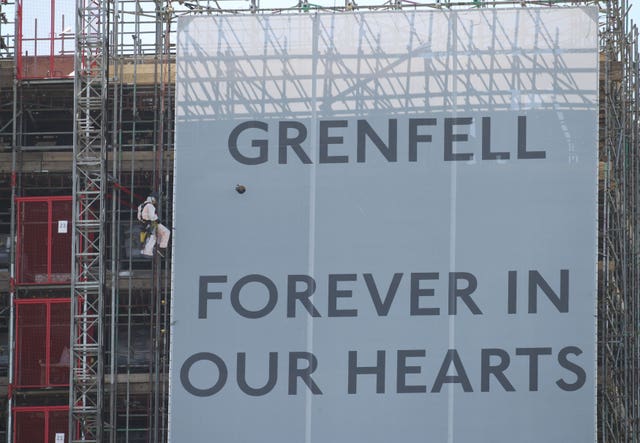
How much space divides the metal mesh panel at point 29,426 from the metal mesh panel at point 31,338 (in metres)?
0.96

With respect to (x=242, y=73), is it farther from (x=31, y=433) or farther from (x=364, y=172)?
(x=31, y=433)

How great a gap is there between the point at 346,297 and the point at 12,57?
1094 centimetres

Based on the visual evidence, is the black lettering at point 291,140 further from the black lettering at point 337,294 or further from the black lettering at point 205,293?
the black lettering at point 205,293

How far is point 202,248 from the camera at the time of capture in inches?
1496

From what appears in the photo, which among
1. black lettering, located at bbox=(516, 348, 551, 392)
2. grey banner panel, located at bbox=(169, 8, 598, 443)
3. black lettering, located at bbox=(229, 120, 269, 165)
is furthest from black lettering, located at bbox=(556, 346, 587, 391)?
black lettering, located at bbox=(229, 120, 269, 165)

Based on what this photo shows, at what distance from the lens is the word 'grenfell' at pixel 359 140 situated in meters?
37.8

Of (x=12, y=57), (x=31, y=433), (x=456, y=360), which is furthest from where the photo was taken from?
(x=12, y=57)

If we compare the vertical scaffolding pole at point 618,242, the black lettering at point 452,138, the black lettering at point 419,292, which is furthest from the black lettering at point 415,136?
the vertical scaffolding pole at point 618,242

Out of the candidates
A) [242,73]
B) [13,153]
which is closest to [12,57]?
[13,153]

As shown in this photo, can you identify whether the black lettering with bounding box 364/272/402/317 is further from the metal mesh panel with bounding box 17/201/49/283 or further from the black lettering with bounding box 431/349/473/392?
the metal mesh panel with bounding box 17/201/49/283

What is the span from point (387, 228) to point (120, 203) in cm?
667

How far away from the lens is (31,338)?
4016 centimetres

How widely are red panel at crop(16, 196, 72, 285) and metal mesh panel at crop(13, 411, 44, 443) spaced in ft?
10.1

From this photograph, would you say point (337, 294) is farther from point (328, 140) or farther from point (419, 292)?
point (328, 140)
